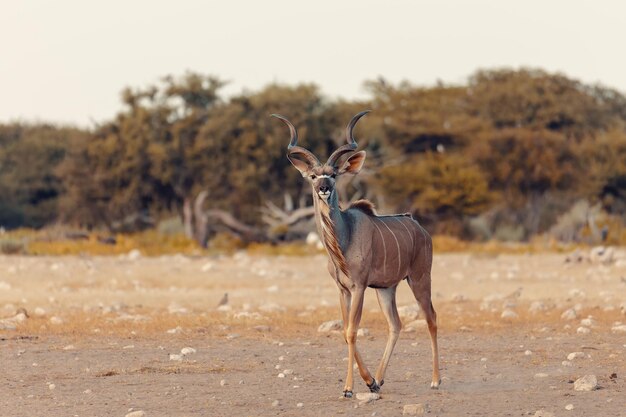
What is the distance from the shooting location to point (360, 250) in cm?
→ 1002

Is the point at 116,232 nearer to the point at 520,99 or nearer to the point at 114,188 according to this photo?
the point at 114,188

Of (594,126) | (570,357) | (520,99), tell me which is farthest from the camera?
(594,126)

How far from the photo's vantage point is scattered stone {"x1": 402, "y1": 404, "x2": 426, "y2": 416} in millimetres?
9031

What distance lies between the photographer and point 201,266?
26609 millimetres

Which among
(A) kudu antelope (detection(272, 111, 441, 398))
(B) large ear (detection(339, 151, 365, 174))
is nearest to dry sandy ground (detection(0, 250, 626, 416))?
(A) kudu antelope (detection(272, 111, 441, 398))

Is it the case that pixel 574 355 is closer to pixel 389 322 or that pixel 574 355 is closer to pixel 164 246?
pixel 389 322

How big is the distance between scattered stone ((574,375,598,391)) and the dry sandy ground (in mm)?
129

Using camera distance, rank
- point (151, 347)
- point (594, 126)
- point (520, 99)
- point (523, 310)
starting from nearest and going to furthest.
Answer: point (151, 347)
point (523, 310)
point (520, 99)
point (594, 126)

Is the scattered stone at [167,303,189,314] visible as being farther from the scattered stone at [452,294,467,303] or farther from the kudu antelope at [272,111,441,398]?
the kudu antelope at [272,111,441,398]

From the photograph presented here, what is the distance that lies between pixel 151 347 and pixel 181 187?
27913 millimetres

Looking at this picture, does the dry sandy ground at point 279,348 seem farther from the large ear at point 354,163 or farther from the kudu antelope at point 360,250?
the large ear at point 354,163

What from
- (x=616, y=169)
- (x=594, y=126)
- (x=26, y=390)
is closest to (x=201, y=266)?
(x=26, y=390)

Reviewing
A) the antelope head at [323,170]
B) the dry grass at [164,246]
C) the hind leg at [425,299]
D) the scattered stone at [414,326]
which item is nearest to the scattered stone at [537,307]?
the scattered stone at [414,326]

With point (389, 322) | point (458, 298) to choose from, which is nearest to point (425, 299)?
point (389, 322)
